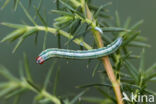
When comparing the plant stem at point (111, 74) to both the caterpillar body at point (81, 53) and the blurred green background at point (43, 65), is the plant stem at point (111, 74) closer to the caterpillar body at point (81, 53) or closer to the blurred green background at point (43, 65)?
the caterpillar body at point (81, 53)

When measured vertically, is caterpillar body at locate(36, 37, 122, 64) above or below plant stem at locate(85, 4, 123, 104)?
above

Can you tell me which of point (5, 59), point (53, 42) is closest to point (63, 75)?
point (53, 42)

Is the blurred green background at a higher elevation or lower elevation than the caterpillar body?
higher

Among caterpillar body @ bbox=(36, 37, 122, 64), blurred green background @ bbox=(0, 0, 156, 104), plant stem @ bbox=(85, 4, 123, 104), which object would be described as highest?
blurred green background @ bbox=(0, 0, 156, 104)

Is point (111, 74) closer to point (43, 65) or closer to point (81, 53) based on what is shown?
point (81, 53)

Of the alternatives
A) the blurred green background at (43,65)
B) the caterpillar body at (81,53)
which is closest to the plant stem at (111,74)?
the caterpillar body at (81,53)

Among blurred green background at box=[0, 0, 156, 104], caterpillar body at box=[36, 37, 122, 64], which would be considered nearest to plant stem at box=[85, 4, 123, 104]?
caterpillar body at box=[36, 37, 122, 64]

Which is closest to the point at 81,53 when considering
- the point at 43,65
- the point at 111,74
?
the point at 111,74

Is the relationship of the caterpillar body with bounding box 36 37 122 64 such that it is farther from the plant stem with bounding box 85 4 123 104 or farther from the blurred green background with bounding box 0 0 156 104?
the blurred green background with bounding box 0 0 156 104

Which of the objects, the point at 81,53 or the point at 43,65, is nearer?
the point at 81,53

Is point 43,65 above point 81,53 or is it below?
above

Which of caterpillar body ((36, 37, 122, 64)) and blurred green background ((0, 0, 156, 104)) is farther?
blurred green background ((0, 0, 156, 104))
